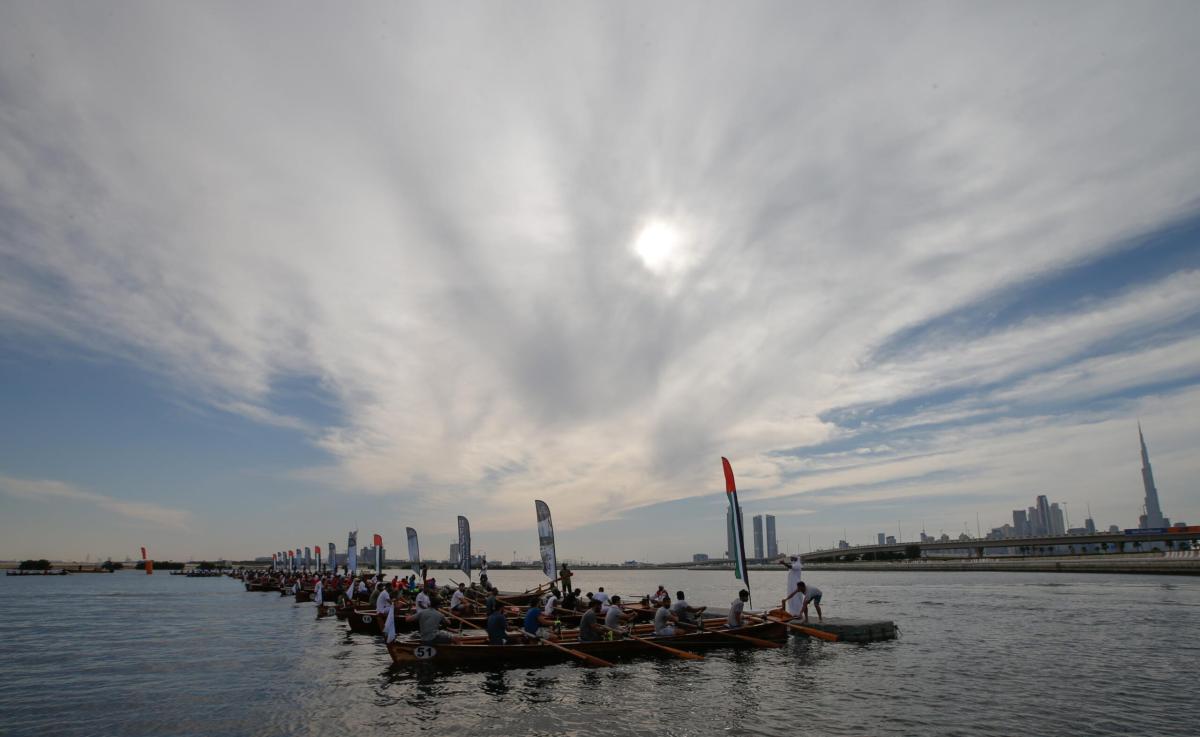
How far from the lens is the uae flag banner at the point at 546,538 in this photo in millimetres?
40031

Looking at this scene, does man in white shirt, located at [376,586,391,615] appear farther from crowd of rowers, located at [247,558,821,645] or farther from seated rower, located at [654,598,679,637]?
seated rower, located at [654,598,679,637]

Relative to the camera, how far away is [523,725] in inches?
643

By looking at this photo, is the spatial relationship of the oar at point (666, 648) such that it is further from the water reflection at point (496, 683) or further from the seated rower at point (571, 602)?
the seated rower at point (571, 602)

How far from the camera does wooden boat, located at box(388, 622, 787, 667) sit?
22.6m

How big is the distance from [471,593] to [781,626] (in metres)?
22.1

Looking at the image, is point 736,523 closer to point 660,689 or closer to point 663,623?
point 663,623

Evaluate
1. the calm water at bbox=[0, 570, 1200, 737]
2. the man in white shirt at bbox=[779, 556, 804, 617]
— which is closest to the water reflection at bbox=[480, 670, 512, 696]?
the calm water at bbox=[0, 570, 1200, 737]

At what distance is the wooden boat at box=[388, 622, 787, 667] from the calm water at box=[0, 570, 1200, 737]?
0.55 metres

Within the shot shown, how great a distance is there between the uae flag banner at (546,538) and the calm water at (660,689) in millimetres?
11455

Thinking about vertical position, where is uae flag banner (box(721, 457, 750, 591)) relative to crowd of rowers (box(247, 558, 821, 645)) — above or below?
above

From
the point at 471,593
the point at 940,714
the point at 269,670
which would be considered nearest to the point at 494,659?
the point at 269,670

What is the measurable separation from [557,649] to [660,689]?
15.7 feet

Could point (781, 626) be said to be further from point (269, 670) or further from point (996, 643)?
point (269, 670)

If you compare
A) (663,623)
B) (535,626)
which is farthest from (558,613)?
(535,626)
